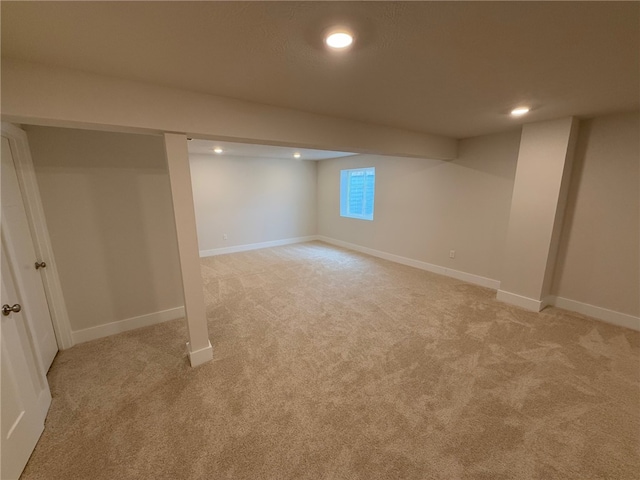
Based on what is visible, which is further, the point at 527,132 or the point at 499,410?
the point at 527,132

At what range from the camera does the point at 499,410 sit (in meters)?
1.74

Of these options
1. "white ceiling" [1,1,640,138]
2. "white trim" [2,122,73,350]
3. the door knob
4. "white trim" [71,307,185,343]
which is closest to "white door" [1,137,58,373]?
"white trim" [2,122,73,350]

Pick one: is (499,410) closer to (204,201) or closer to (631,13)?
(631,13)

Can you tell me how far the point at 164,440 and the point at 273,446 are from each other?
67cm

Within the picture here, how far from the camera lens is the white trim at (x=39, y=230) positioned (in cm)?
202

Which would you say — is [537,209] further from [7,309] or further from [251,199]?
[251,199]

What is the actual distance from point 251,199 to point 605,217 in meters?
5.85

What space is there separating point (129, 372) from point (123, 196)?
1.65 meters

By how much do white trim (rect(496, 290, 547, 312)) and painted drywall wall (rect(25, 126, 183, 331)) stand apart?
4.05 m

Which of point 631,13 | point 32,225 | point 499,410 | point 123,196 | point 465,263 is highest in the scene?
point 631,13

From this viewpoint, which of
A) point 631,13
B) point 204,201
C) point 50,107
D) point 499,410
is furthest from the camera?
point 204,201

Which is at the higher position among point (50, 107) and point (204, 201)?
point (50, 107)

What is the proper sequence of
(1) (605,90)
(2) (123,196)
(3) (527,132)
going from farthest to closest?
(3) (527,132) → (2) (123,196) → (1) (605,90)

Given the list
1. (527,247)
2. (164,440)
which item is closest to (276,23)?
(164,440)
